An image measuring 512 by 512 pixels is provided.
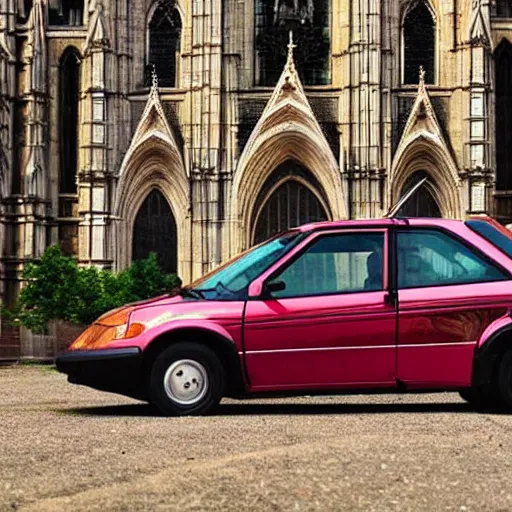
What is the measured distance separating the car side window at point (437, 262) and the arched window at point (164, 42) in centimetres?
2408

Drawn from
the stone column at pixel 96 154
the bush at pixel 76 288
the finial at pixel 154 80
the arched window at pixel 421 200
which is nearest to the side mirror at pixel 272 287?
the bush at pixel 76 288

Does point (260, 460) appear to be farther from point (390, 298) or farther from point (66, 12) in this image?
point (66, 12)

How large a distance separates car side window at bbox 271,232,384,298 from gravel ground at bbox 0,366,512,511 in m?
1.03

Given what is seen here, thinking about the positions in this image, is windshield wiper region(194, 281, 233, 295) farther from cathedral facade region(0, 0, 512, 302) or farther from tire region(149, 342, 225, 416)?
cathedral facade region(0, 0, 512, 302)

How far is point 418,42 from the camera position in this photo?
3288 cm

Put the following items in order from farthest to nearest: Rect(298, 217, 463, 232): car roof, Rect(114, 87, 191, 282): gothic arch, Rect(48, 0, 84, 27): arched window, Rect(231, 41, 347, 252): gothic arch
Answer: Rect(48, 0, 84, 27): arched window < Rect(114, 87, 191, 282): gothic arch < Rect(231, 41, 347, 252): gothic arch < Rect(298, 217, 463, 232): car roof

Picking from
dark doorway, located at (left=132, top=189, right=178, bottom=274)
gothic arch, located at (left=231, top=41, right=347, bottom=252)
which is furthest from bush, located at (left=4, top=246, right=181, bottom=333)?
gothic arch, located at (left=231, top=41, right=347, bottom=252)

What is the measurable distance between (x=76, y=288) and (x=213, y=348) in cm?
1968

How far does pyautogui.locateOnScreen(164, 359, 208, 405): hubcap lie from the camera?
9.11 metres

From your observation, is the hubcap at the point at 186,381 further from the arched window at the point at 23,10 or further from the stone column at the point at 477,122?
the arched window at the point at 23,10

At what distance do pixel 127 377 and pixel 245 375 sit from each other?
947mm

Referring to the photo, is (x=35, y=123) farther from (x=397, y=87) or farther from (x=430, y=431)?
(x=430, y=431)

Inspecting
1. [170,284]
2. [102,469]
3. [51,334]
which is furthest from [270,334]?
[170,284]

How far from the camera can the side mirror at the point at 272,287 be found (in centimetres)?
929
